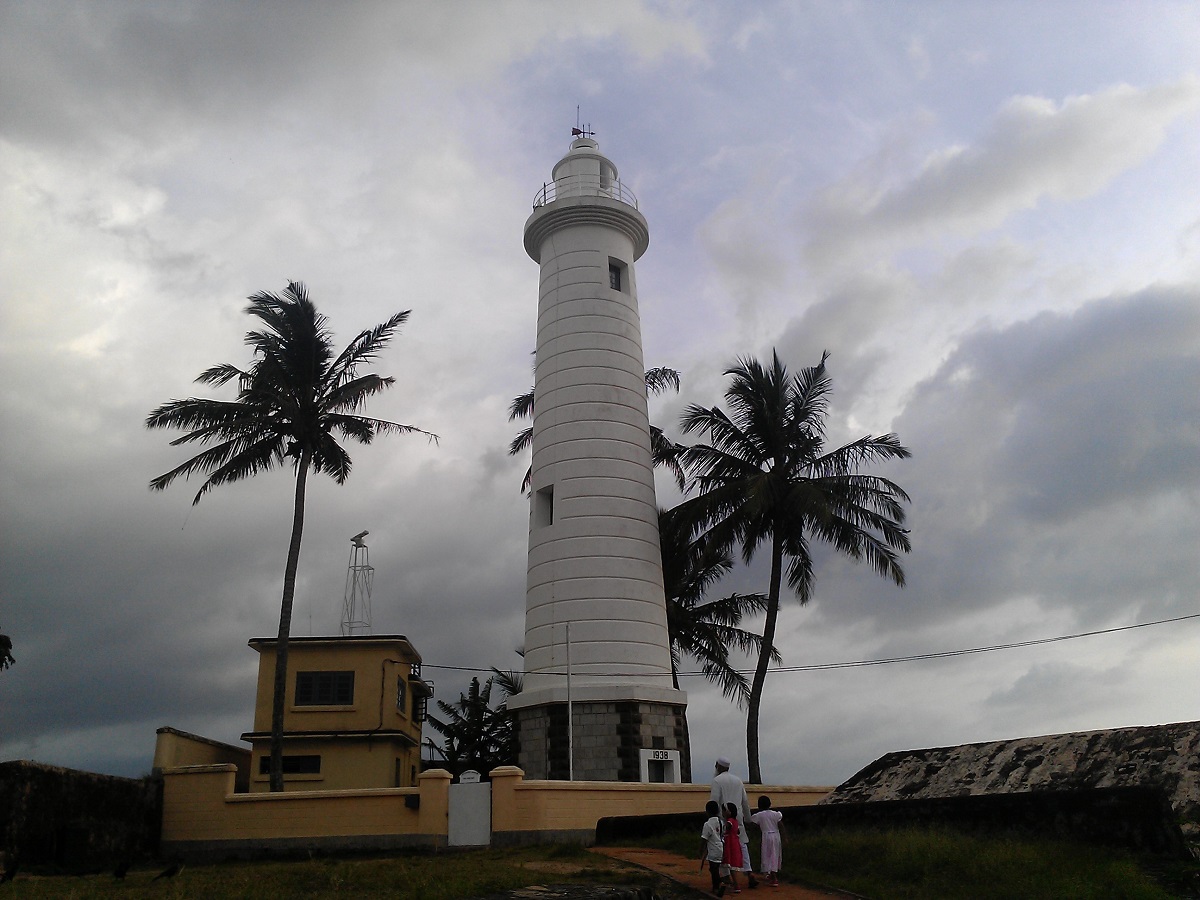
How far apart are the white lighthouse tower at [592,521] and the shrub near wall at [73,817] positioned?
8180mm

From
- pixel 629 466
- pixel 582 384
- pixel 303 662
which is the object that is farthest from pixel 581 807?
pixel 303 662

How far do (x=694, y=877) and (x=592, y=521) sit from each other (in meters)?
12.7

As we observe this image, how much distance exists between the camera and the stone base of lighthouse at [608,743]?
21344 mm

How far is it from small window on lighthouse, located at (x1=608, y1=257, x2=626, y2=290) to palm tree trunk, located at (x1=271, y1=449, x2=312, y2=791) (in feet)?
29.7

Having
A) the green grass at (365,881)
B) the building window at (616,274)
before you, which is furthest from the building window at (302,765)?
the building window at (616,274)

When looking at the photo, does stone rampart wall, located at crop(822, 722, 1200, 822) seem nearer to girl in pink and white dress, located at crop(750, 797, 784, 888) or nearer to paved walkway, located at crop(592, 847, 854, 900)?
girl in pink and white dress, located at crop(750, 797, 784, 888)

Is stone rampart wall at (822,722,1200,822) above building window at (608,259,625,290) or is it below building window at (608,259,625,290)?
below

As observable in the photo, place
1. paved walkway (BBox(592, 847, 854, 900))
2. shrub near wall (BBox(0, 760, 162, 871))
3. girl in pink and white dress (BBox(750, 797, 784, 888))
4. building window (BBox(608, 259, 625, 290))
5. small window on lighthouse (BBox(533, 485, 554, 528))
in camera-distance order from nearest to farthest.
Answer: paved walkway (BBox(592, 847, 854, 900))
girl in pink and white dress (BBox(750, 797, 784, 888))
shrub near wall (BBox(0, 760, 162, 871))
small window on lighthouse (BBox(533, 485, 554, 528))
building window (BBox(608, 259, 625, 290))

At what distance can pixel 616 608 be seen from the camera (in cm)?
2269

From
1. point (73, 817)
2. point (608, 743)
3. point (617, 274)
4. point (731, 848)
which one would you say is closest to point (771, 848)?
point (731, 848)

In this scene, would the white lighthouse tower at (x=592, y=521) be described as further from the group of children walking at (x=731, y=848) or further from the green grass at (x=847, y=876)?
the group of children walking at (x=731, y=848)

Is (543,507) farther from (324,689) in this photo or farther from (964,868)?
(964,868)

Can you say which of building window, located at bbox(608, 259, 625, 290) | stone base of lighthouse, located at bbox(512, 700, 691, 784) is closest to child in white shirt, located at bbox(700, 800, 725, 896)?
stone base of lighthouse, located at bbox(512, 700, 691, 784)

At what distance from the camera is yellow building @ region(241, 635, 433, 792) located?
88.8 ft
